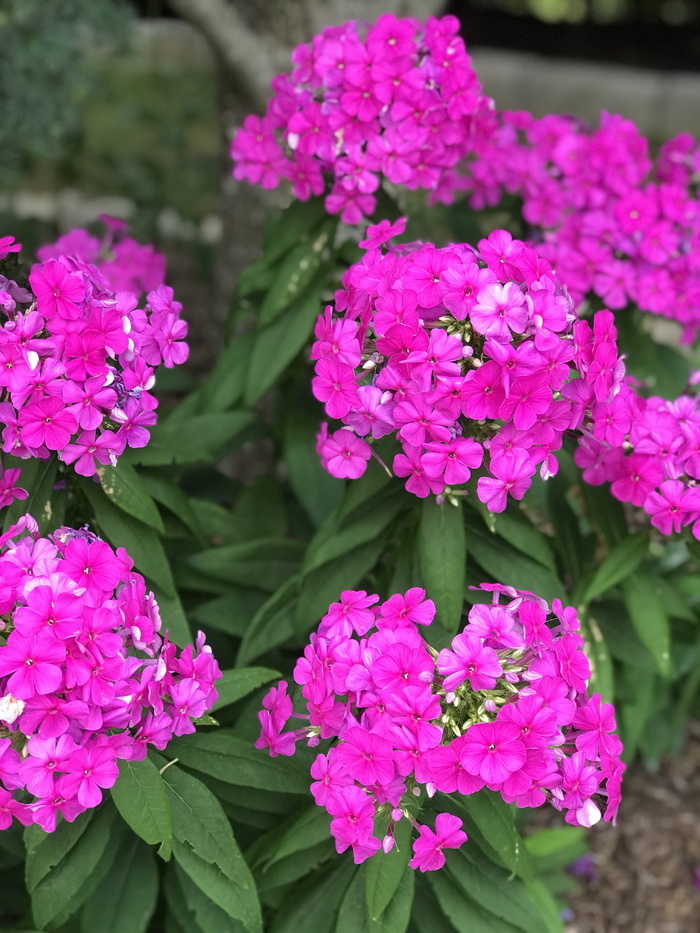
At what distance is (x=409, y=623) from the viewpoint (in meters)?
1.52

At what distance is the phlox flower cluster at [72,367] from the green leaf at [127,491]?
0.17 ft

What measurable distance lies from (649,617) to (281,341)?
1000 mm

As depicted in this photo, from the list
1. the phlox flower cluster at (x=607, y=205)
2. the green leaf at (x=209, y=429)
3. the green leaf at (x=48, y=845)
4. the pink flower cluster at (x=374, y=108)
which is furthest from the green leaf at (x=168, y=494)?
the phlox flower cluster at (x=607, y=205)

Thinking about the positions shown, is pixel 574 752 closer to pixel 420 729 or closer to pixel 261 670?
pixel 420 729

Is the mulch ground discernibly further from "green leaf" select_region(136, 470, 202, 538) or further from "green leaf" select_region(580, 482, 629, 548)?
"green leaf" select_region(136, 470, 202, 538)

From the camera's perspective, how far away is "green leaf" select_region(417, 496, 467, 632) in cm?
174

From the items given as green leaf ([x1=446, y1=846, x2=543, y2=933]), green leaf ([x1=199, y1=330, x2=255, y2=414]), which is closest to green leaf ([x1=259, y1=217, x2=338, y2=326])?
green leaf ([x1=199, y1=330, x2=255, y2=414])

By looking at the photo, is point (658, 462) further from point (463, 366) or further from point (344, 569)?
point (344, 569)

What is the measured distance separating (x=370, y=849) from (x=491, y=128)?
1.65 meters

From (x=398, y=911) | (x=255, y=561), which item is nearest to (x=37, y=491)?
(x=255, y=561)

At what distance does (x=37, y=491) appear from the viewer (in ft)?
5.74

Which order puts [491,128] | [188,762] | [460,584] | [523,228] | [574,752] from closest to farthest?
1. [574,752]
2. [188,762]
3. [460,584]
4. [491,128]
5. [523,228]

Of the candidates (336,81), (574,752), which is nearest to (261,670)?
(574,752)

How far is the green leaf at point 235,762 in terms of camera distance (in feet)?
5.36
